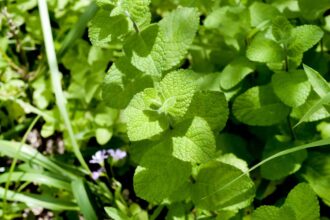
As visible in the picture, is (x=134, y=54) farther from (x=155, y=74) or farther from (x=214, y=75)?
(x=214, y=75)

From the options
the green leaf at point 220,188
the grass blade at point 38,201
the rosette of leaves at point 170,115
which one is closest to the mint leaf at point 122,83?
the rosette of leaves at point 170,115

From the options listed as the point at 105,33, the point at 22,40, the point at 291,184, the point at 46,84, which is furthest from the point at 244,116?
the point at 22,40

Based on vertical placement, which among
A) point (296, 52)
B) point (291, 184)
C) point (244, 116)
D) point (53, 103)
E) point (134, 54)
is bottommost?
point (291, 184)

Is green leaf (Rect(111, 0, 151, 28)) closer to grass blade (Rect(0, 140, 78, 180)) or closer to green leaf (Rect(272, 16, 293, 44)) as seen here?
green leaf (Rect(272, 16, 293, 44))

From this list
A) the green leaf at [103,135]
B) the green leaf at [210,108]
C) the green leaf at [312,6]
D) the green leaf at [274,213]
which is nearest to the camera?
the green leaf at [274,213]

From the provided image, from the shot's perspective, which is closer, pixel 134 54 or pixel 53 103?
pixel 134 54

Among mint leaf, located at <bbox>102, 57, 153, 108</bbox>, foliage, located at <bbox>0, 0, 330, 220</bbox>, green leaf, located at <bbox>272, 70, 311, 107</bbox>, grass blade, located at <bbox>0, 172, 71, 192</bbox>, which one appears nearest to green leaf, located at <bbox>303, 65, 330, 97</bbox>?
foliage, located at <bbox>0, 0, 330, 220</bbox>

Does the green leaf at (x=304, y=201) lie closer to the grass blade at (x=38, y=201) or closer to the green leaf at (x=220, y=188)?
the green leaf at (x=220, y=188)
